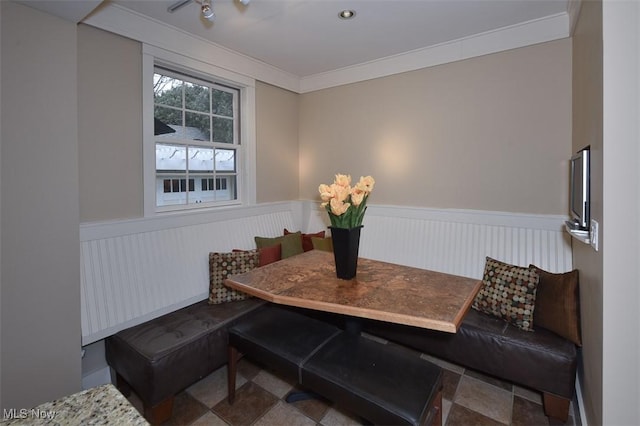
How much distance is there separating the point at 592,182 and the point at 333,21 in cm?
205

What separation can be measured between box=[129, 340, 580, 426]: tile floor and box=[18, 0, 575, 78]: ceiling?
250 cm

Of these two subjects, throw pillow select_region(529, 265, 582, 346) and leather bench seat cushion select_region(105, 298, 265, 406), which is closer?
leather bench seat cushion select_region(105, 298, 265, 406)

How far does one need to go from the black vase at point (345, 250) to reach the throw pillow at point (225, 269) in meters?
1.11

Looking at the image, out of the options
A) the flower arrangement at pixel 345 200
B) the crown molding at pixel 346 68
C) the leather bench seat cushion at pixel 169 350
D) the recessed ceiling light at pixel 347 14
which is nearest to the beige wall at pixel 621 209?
the flower arrangement at pixel 345 200

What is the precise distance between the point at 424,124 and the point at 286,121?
1.61 meters

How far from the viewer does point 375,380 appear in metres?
1.49

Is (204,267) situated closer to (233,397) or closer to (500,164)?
(233,397)

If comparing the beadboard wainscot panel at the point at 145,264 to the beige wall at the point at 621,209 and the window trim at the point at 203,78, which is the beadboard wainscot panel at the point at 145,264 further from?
the beige wall at the point at 621,209

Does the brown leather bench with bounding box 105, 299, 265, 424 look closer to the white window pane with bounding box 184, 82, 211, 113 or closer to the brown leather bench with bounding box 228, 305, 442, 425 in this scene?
the brown leather bench with bounding box 228, 305, 442, 425

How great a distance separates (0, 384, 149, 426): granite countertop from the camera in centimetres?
71

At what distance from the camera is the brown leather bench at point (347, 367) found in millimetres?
1378

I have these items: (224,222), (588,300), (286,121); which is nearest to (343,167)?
(286,121)

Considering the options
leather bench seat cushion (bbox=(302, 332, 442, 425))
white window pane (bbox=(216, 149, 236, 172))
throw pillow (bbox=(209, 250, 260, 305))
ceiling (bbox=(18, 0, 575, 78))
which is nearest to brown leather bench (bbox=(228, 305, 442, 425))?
leather bench seat cushion (bbox=(302, 332, 442, 425))

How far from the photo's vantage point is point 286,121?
3.73 meters
